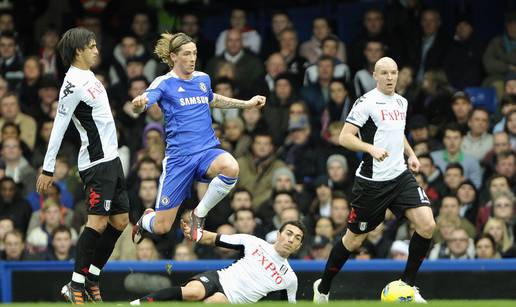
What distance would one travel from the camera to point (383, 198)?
13.3 metres

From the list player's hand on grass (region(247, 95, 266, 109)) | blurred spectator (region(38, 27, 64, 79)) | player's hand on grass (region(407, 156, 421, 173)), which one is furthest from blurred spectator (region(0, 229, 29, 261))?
player's hand on grass (region(407, 156, 421, 173))

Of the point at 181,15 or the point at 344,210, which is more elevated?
the point at 181,15

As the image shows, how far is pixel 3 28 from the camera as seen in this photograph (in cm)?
2034

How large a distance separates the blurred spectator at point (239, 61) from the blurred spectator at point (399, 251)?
3.68 m

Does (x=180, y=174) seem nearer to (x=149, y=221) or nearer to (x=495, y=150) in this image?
(x=149, y=221)

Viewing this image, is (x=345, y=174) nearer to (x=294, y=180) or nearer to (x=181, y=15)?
(x=294, y=180)

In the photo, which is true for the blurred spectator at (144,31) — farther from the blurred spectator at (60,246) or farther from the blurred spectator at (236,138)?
the blurred spectator at (60,246)

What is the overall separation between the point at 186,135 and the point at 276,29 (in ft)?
22.6

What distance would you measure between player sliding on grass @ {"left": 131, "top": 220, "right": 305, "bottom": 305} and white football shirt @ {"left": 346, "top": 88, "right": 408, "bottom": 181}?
59.8 inches

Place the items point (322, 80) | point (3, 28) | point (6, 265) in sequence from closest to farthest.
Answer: point (6, 265) < point (322, 80) < point (3, 28)

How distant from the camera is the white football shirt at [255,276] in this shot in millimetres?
14273

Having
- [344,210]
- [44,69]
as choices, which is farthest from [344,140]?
[44,69]

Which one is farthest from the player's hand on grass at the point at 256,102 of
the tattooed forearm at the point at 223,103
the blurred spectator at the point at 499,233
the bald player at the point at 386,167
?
the blurred spectator at the point at 499,233

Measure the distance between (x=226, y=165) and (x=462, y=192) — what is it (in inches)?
191
